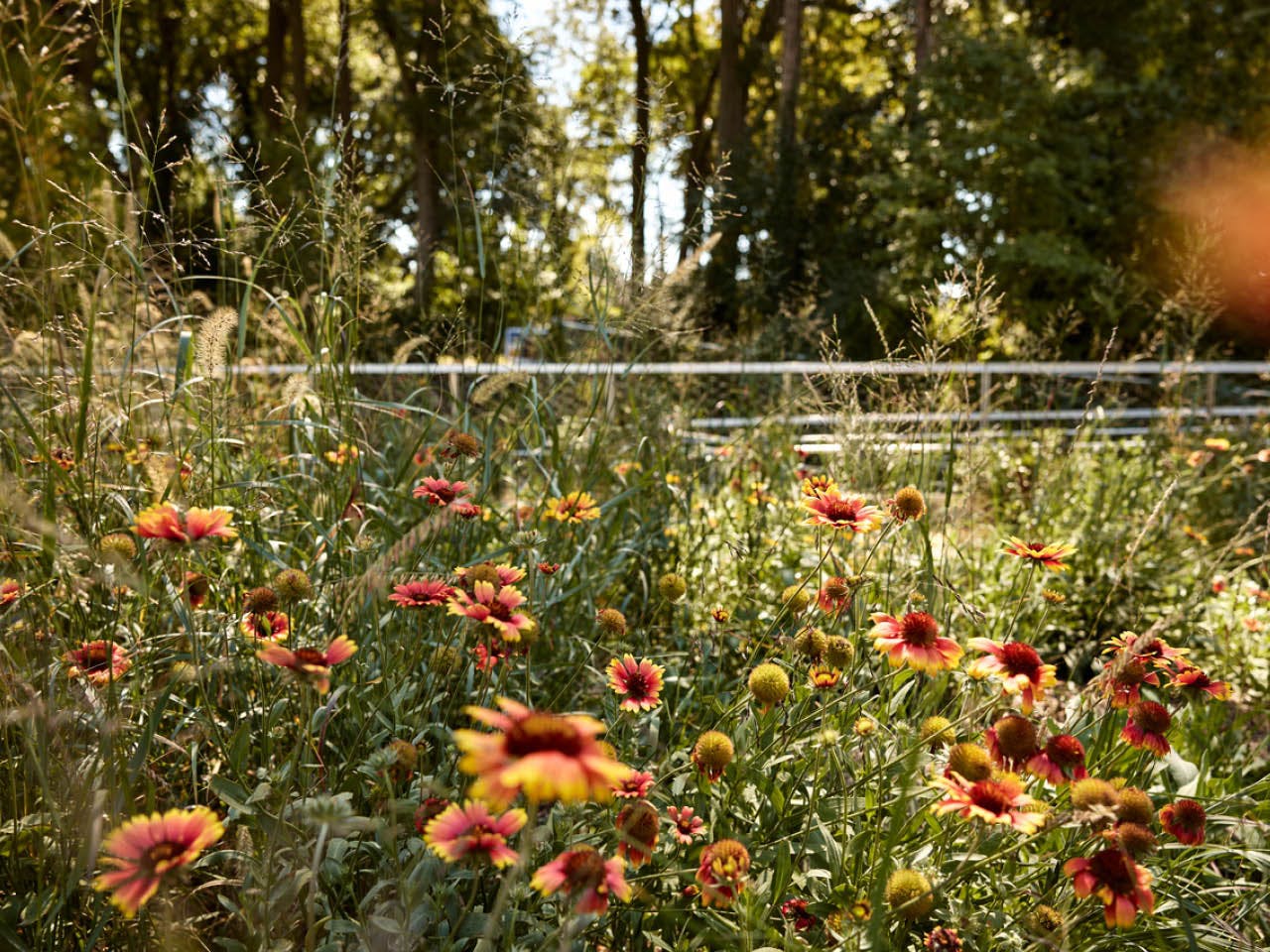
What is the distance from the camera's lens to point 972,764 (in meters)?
0.94

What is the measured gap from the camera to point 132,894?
692mm

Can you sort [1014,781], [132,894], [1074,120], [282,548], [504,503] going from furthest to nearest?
[1074,120] → [504,503] → [282,548] → [1014,781] → [132,894]

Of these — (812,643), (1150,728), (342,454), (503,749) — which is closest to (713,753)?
(812,643)

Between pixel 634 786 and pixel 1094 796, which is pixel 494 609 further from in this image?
pixel 1094 796

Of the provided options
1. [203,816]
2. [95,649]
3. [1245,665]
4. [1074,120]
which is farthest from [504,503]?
[1074,120]

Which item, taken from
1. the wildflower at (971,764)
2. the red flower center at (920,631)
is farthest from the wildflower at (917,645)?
the wildflower at (971,764)

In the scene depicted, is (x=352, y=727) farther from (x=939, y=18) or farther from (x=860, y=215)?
(x=939, y=18)

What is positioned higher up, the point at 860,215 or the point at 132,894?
the point at 860,215

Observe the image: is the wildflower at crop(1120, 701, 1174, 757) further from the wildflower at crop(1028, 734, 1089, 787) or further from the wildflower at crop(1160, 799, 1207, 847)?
the wildflower at crop(1028, 734, 1089, 787)

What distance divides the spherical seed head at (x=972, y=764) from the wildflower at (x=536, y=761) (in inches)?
17.6

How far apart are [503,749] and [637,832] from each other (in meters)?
0.37

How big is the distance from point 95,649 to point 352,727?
39cm

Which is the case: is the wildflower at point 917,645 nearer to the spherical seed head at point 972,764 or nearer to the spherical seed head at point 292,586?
the spherical seed head at point 972,764

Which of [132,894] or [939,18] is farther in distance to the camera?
[939,18]
